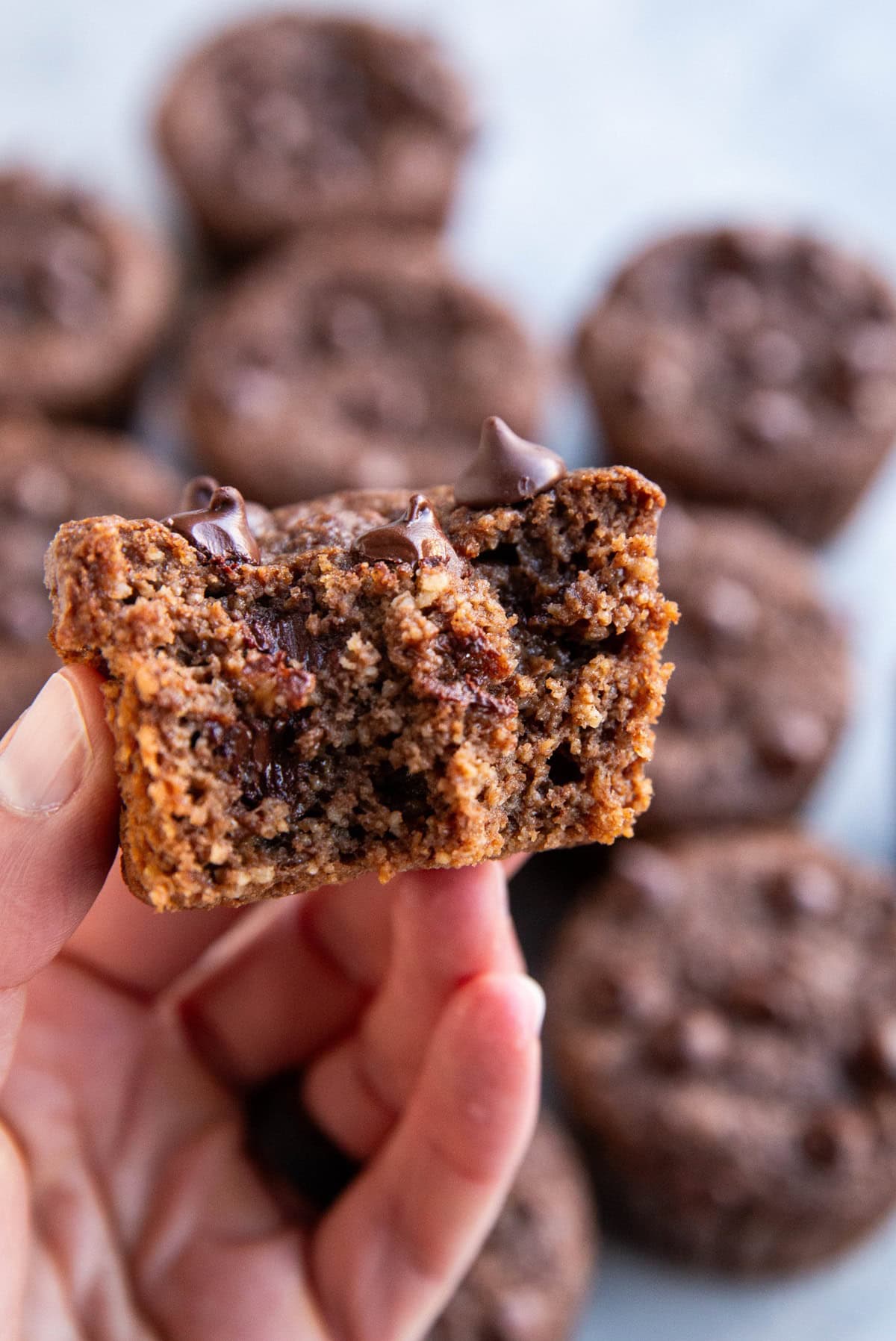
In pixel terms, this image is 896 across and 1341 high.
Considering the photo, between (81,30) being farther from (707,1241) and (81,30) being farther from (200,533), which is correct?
(707,1241)

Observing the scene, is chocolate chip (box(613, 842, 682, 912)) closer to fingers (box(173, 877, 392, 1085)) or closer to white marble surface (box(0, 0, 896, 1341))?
fingers (box(173, 877, 392, 1085))

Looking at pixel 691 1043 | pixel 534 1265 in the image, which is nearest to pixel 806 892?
pixel 691 1043

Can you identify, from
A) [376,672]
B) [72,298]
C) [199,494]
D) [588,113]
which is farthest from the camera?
[588,113]

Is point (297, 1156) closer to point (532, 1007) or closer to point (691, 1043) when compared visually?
point (532, 1007)

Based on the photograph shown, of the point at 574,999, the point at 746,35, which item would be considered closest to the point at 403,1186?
the point at 574,999

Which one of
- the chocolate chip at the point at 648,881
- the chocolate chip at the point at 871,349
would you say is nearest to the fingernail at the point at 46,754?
the chocolate chip at the point at 648,881

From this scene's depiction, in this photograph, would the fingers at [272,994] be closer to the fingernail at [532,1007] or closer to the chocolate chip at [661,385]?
the fingernail at [532,1007]

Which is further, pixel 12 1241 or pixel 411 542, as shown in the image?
pixel 12 1241
